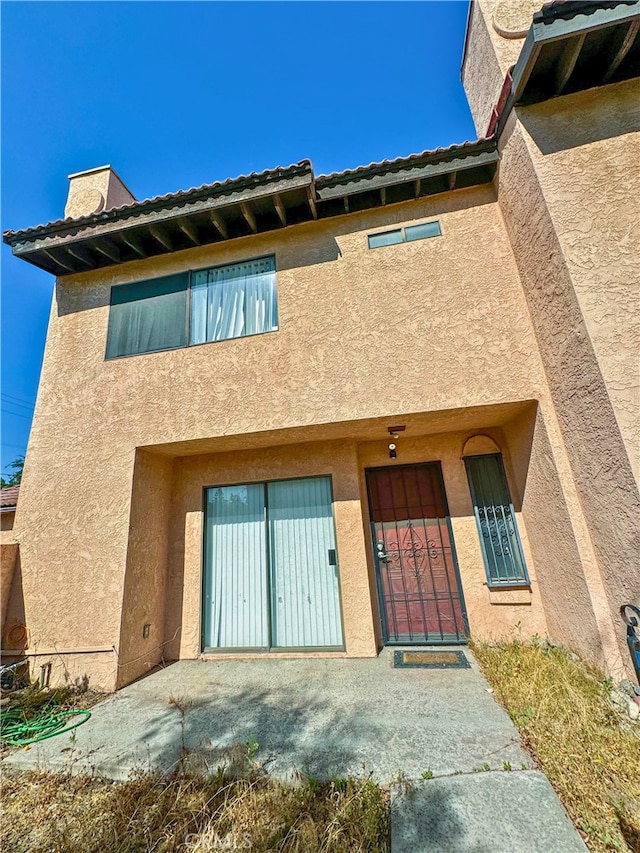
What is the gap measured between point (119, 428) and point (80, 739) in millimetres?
4018

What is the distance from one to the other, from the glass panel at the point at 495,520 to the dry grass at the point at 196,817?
12.4ft

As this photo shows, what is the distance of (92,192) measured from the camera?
283 inches

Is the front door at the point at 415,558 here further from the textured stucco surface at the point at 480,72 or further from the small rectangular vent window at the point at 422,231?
the textured stucco surface at the point at 480,72

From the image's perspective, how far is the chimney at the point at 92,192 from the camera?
7.07 metres

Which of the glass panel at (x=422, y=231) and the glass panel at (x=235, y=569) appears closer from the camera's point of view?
the glass panel at (x=422, y=231)

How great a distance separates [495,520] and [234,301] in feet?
19.2

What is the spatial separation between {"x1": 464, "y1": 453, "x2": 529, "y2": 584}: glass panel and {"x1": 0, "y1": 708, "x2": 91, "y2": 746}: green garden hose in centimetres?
602

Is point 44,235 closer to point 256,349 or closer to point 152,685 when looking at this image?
point 256,349

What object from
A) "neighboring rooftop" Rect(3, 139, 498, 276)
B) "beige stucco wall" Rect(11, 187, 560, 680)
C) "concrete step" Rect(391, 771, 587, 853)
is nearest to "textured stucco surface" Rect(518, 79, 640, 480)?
"beige stucco wall" Rect(11, 187, 560, 680)

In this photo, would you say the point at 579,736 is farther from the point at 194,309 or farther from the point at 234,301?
the point at 194,309

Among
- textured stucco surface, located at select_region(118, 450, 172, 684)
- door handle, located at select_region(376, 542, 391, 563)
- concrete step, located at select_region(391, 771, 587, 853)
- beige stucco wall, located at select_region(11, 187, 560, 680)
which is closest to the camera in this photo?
concrete step, located at select_region(391, 771, 587, 853)

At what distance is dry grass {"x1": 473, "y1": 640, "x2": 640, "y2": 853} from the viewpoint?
2.25 metres

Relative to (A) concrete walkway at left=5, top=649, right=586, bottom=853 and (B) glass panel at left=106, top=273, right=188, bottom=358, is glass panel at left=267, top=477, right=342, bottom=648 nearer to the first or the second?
(A) concrete walkway at left=5, top=649, right=586, bottom=853

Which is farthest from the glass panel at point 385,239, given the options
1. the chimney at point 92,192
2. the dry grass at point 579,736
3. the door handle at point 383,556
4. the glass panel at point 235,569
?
the dry grass at point 579,736
